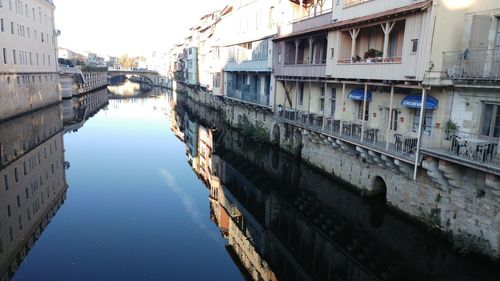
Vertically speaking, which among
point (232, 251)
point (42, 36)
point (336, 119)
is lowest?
point (232, 251)

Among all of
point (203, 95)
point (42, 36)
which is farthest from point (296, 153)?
point (42, 36)

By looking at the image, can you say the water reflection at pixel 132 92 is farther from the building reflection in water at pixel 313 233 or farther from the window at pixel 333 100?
the window at pixel 333 100

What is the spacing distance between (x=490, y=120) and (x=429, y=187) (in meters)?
3.48

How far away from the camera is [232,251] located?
53.6 feet

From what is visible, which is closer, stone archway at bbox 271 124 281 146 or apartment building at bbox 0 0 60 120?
stone archway at bbox 271 124 281 146

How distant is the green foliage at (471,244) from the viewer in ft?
43.4

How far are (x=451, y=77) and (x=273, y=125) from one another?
1916cm

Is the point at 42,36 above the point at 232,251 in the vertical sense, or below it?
above

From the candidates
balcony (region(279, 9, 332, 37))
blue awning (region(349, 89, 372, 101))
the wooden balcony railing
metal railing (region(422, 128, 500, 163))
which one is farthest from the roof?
metal railing (region(422, 128, 500, 163))

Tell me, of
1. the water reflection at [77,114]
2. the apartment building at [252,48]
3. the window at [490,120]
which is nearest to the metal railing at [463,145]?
the window at [490,120]

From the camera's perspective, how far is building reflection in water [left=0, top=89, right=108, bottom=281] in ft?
51.8

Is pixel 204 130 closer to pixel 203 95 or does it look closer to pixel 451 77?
pixel 203 95

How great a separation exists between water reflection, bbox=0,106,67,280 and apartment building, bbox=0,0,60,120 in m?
6.02

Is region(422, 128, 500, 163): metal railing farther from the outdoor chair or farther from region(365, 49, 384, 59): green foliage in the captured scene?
region(365, 49, 384, 59): green foliage
